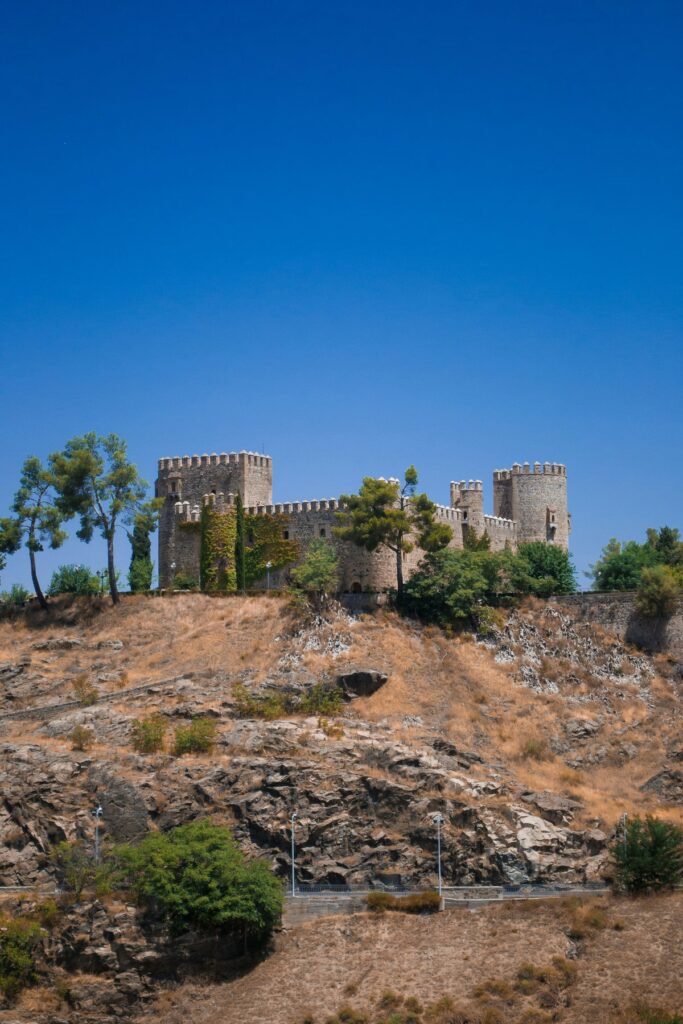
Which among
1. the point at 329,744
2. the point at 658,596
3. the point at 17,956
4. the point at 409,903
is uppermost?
the point at 658,596

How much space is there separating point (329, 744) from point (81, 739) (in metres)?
11.6

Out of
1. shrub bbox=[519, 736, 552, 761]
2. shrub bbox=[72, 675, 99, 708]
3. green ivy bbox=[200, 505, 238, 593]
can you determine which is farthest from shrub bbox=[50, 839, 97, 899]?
green ivy bbox=[200, 505, 238, 593]

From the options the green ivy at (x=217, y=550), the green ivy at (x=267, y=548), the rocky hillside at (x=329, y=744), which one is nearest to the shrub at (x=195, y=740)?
the rocky hillside at (x=329, y=744)

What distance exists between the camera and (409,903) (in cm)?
6956

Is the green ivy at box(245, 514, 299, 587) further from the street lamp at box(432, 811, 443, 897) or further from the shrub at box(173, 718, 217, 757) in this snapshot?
the street lamp at box(432, 811, 443, 897)

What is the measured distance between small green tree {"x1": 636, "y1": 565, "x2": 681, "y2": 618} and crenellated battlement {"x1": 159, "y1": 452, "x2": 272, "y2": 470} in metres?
24.6

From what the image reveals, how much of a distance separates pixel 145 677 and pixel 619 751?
80.2ft

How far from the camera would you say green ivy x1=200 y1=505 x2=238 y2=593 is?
97438 millimetres

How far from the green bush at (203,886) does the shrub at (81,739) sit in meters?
8.60

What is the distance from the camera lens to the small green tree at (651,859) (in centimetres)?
6962

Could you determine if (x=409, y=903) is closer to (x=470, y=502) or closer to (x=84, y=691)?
(x=84, y=691)

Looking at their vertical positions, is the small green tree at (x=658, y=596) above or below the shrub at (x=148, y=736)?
above

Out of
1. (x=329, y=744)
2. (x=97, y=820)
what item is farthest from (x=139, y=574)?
(x=97, y=820)

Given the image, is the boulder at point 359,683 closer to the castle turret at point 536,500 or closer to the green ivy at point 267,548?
the green ivy at point 267,548
